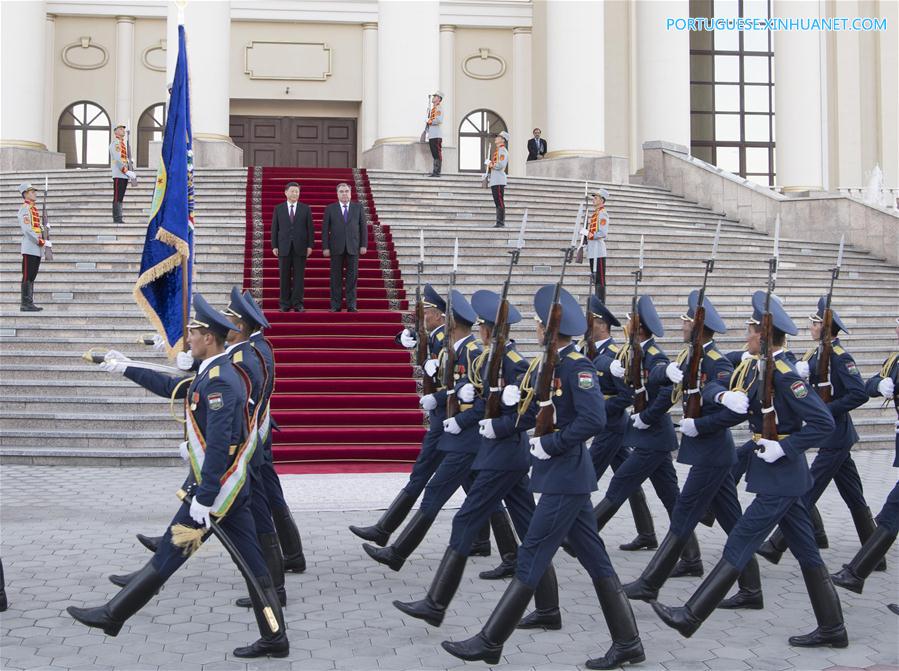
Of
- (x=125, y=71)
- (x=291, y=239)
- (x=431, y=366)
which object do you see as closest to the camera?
(x=431, y=366)

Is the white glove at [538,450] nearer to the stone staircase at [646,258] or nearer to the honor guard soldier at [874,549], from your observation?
the honor guard soldier at [874,549]

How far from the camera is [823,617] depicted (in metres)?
5.70

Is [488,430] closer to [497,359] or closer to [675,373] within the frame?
[497,359]

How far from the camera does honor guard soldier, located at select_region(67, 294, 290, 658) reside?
537 cm

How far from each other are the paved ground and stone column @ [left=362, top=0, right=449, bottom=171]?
13162 millimetres

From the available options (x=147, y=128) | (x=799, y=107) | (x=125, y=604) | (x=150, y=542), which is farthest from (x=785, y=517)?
(x=147, y=128)

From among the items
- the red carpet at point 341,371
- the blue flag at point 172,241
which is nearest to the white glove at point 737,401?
the blue flag at point 172,241

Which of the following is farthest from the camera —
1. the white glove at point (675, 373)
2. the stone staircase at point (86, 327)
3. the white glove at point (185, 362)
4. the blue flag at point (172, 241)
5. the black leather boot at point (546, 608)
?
the stone staircase at point (86, 327)

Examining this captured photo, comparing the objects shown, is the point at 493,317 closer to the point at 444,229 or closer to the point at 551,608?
the point at 551,608

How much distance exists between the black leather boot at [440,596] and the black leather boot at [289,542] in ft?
4.43

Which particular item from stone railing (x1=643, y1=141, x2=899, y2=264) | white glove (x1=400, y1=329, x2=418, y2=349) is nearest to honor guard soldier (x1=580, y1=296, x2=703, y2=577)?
white glove (x1=400, y1=329, x2=418, y2=349)

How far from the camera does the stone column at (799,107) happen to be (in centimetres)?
2480

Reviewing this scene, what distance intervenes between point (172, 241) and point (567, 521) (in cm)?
365

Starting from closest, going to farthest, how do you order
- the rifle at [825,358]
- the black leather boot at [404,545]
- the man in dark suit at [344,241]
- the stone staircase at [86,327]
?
the black leather boot at [404,545], the rifle at [825,358], the stone staircase at [86,327], the man in dark suit at [344,241]
